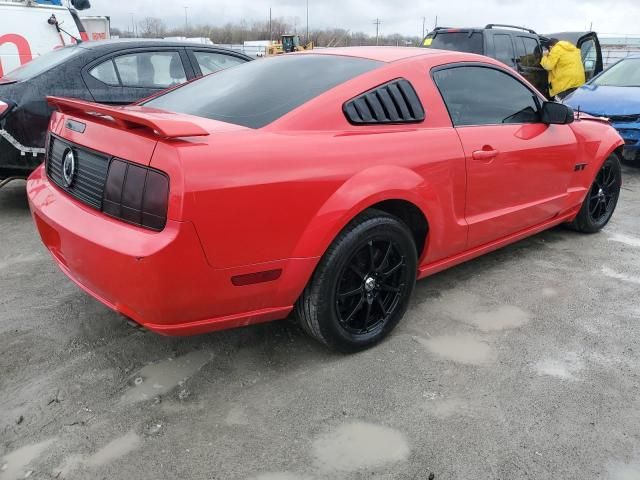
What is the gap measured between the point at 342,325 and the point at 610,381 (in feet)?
4.19

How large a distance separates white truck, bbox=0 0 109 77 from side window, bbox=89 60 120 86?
1.77 meters

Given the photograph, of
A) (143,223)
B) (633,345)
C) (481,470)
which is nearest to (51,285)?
(143,223)

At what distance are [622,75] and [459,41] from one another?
2991 millimetres

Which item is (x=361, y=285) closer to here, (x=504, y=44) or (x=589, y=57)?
(x=504, y=44)

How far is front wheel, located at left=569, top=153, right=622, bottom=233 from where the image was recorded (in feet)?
Answer: 14.5

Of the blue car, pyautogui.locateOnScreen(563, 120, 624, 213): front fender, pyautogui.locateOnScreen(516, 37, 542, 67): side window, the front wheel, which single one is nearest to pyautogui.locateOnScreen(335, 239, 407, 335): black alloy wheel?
pyautogui.locateOnScreen(563, 120, 624, 213): front fender

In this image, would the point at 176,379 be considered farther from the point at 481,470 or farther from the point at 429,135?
the point at 429,135

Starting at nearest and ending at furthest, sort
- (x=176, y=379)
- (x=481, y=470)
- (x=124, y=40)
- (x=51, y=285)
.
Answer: (x=481, y=470), (x=176, y=379), (x=51, y=285), (x=124, y=40)

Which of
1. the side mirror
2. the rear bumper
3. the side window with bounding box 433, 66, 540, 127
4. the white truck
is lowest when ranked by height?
the rear bumper

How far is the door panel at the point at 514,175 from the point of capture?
310cm

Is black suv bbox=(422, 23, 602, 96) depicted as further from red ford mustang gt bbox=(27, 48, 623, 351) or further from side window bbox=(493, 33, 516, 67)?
red ford mustang gt bbox=(27, 48, 623, 351)

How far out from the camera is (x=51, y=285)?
3.40 m

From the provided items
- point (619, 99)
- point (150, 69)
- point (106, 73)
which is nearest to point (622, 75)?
point (619, 99)

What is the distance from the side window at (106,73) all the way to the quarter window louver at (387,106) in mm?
3231
